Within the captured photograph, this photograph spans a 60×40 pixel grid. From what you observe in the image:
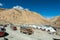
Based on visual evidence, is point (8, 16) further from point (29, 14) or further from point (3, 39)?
point (3, 39)

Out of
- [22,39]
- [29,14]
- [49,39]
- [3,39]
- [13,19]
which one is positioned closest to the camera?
[3,39]

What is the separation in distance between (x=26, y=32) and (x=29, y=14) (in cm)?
13428

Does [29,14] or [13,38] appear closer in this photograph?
[13,38]

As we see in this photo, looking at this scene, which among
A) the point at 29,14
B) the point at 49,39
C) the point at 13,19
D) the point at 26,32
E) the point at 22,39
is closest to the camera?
the point at 22,39

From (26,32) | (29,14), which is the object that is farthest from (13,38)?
(29,14)

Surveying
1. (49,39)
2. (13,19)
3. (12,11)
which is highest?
(12,11)

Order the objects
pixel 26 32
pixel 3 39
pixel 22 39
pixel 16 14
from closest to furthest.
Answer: pixel 3 39 < pixel 22 39 < pixel 26 32 < pixel 16 14

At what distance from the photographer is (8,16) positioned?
144750mm

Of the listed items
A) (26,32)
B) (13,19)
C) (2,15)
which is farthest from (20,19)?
(26,32)

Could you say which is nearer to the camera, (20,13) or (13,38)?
(13,38)

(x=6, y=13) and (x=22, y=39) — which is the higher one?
(x=6, y=13)

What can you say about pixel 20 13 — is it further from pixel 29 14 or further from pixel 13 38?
pixel 13 38

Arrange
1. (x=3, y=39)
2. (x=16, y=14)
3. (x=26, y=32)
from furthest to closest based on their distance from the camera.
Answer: (x=16, y=14) → (x=26, y=32) → (x=3, y=39)

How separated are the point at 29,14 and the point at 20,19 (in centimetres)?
2107
